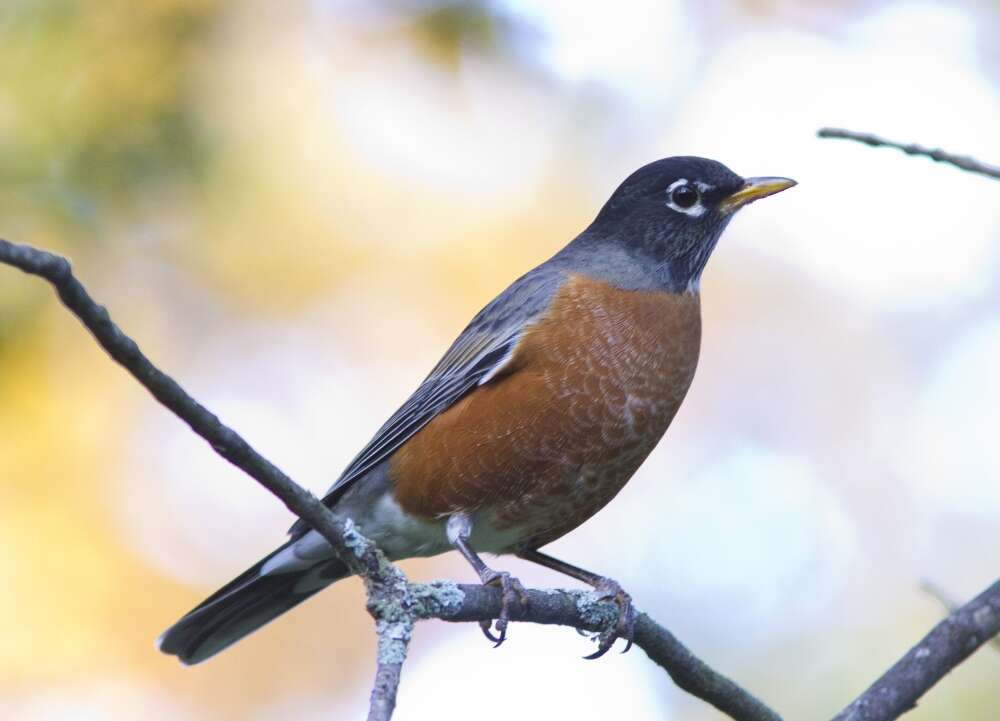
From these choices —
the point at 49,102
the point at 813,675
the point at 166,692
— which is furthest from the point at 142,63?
the point at 813,675

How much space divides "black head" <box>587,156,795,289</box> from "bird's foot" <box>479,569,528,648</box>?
1.78 metres

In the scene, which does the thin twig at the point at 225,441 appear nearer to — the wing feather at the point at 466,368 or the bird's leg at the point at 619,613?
the bird's leg at the point at 619,613

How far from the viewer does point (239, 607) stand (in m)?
4.93

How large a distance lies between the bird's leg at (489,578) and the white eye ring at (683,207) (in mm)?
1749

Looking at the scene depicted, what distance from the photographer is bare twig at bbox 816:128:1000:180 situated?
2.49m

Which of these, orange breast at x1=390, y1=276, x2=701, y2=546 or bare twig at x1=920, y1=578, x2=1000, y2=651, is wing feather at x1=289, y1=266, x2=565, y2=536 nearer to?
orange breast at x1=390, y1=276, x2=701, y2=546

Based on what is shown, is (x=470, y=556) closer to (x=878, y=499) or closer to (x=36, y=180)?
(x=36, y=180)

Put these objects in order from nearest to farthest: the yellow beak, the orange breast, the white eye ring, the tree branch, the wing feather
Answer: the tree branch → the orange breast → the wing feather → the yellow beak → the white eye ring

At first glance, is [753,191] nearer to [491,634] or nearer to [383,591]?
[491,634]

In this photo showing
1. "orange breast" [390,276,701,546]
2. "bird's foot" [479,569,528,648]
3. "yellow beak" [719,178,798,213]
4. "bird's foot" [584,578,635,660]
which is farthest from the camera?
"yellow beak" [719,178,798,213]

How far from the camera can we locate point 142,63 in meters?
4.62

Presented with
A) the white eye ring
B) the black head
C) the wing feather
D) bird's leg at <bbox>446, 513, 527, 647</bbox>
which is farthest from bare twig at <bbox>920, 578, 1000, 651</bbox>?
the white eye ring

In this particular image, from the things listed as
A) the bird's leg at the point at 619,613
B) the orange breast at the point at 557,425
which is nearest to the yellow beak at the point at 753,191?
the orange breast at the point at 557,425

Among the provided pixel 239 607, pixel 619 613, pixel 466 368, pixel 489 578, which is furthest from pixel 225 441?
pixel 239 607
